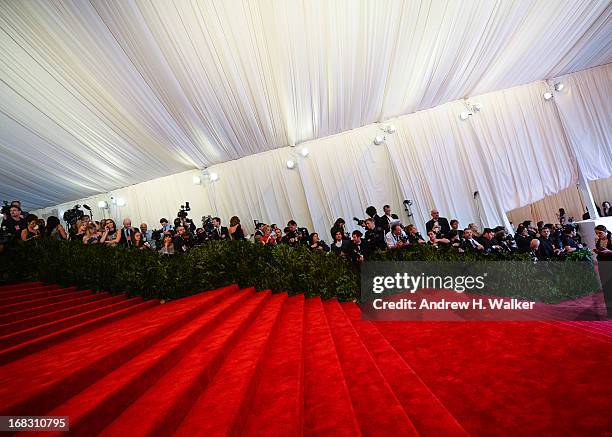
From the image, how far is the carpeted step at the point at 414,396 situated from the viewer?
71.2 inches

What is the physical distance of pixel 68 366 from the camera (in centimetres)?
194

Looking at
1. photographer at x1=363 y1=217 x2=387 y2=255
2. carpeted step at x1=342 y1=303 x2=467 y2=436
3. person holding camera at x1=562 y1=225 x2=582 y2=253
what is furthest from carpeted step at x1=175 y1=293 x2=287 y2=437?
person holding camera at x1=562 y1=225 x2=582 y2=253

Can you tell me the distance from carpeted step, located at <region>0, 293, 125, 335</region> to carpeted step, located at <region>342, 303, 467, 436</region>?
3.38 metres

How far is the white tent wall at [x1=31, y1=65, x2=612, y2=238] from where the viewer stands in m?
10.1

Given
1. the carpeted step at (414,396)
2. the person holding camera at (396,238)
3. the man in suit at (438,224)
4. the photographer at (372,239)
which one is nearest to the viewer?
the carpeted step at (414,396)

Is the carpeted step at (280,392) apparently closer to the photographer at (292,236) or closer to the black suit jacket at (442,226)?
the photographer at (292,236)

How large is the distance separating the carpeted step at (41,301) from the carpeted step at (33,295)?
0.26 feet

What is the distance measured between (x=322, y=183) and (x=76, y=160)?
24.0 feet

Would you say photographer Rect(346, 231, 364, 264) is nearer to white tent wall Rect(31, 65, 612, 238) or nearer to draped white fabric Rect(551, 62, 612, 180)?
white tent wall Rect(31, 65, 612, 238)

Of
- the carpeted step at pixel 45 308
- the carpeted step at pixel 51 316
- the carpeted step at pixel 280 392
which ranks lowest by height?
the carpeted step at pixel 280 392

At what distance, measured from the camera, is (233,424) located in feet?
5.24

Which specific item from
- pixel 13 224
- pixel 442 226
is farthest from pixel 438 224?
pixel 13 224

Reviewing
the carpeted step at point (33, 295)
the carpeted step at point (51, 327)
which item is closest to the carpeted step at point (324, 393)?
the carpeted step at point (51, 327)

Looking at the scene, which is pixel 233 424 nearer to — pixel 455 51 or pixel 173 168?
pixel 455 51
